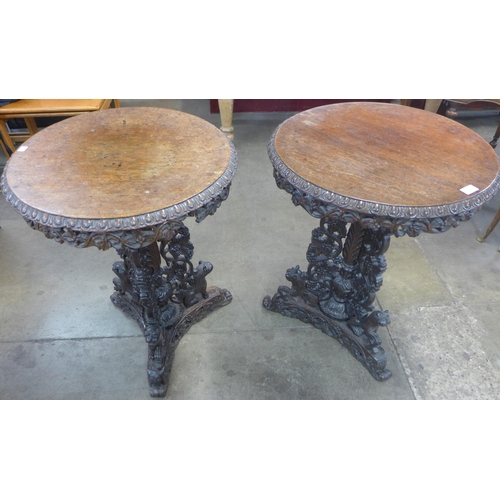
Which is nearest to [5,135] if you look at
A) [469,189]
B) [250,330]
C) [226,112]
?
[226,112]

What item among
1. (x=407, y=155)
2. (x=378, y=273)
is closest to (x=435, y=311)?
(x=378, y=273)

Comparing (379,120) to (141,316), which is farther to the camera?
(141,316)

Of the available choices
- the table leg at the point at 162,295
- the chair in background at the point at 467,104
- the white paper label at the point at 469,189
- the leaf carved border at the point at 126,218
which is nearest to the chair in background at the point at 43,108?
the table leg at the point at 162,295

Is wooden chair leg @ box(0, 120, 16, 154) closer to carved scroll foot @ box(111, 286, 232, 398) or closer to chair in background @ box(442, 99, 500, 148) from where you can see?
carved scroll foot @ box(111, 286, 232, 398)

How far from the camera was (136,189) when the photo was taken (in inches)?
44.2

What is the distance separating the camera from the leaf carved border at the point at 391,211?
107 cm

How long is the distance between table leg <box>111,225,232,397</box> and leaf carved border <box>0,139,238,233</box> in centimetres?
42

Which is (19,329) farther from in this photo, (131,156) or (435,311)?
(435,311)

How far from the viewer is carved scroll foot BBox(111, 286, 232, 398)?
1614 mm

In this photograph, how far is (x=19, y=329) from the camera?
188cm

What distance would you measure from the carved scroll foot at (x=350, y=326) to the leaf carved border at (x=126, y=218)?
891 mm

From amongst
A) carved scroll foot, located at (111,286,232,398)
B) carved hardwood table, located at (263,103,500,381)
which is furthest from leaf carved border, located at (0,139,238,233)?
carved scroll foot, located at (111,286,232,398)

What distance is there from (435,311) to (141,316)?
155cm

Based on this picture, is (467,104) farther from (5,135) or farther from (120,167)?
(5,135)
